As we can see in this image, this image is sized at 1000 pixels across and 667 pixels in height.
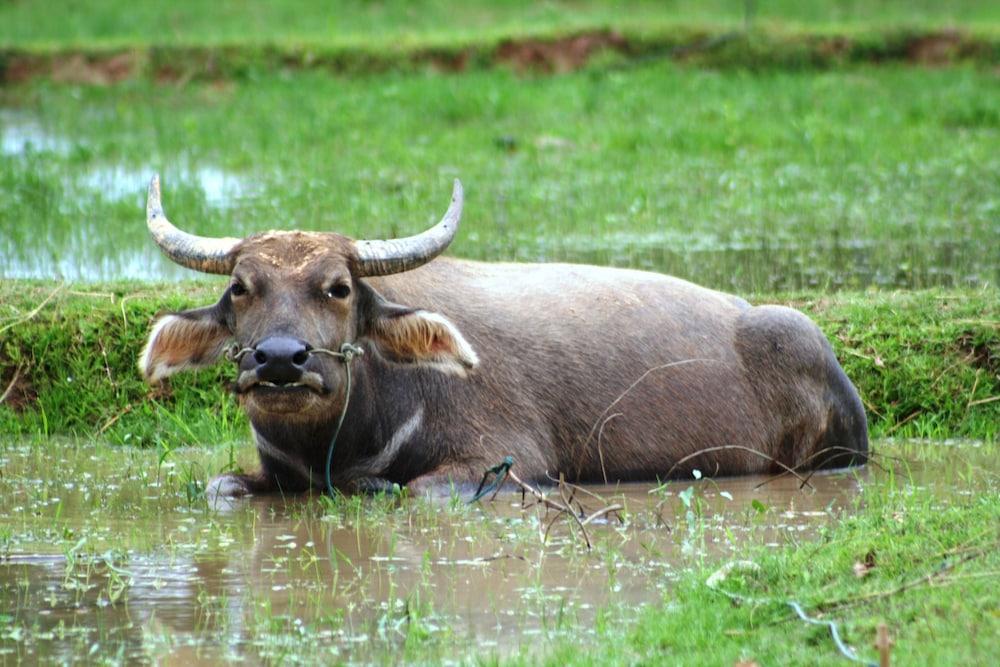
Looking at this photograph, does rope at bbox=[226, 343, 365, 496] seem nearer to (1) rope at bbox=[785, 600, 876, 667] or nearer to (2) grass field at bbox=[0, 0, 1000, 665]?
(2) grass field at bbox=[0, 0, 1000, 665]

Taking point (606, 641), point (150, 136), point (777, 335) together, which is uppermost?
point (150, 136)

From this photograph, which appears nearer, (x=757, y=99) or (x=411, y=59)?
(x=757, y=99)

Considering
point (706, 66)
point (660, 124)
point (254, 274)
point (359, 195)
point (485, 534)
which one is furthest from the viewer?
point (706, 66)

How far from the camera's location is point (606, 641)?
4.17 metres

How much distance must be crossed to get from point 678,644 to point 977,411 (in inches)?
144

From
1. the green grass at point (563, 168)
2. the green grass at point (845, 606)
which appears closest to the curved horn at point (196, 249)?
the green grass at point (845, 606)

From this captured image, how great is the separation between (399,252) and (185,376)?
180 centimetres

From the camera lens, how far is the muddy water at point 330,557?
4305 mm

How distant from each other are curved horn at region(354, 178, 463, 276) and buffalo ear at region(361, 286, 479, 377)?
0.11 m

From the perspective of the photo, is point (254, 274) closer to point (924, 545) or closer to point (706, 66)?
point (924, 545)

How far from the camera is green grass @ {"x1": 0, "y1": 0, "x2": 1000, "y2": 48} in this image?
17.5m

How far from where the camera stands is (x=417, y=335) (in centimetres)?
620

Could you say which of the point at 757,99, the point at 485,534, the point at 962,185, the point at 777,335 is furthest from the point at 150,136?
the point at 485,534

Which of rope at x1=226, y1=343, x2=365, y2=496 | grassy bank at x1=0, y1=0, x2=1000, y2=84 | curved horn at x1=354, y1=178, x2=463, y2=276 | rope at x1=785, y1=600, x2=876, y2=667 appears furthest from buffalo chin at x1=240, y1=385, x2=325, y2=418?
grassy bank at x1=0, y1=0, x2=1000, y2=84
